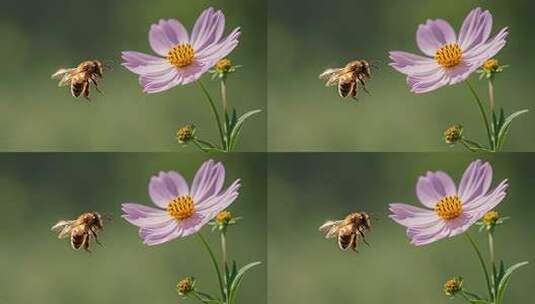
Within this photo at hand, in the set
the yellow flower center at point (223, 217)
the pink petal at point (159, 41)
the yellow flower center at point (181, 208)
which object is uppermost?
the pink petal at point (159, 41)

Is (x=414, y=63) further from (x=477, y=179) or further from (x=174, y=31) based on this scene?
(x=174, y=31)

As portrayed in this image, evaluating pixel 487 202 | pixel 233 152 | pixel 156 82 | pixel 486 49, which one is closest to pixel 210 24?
pixel 156 82

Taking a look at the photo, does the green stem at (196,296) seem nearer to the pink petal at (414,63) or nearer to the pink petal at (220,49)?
the pink petal at (220,49)

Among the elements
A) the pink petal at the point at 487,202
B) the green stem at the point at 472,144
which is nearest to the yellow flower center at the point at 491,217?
the pink petal at the point at 487,202

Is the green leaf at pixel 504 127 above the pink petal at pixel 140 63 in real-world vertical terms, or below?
below

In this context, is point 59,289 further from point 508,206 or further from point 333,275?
point 508,206
